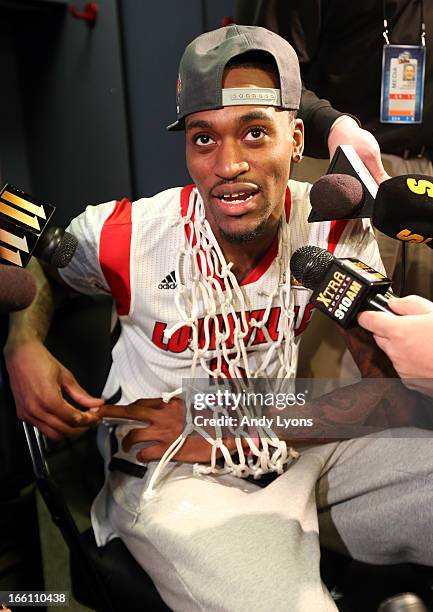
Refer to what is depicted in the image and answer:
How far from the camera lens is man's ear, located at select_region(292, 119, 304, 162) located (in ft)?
2.32

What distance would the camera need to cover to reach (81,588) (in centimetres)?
81

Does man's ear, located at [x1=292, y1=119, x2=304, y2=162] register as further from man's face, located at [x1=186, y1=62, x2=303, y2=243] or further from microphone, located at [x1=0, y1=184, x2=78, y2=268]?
microphone, located at [x1=0, y1=184, x2=78, y2=268]

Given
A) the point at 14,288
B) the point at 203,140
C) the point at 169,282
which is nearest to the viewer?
the point at 14,288

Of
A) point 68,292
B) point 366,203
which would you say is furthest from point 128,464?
point 366,203

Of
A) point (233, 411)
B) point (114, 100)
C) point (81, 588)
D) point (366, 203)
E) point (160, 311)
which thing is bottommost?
point (81, 588)

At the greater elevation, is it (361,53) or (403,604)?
(361,53)

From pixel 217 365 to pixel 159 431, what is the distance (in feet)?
0.38

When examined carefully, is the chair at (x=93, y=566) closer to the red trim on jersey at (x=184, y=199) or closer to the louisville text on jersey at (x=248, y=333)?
the louisville text on jersey at (x=248, y=333)

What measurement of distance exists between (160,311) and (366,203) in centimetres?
29

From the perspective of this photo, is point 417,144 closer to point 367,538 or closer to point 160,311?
point 160,311

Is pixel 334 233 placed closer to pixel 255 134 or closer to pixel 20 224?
pixel 255 134

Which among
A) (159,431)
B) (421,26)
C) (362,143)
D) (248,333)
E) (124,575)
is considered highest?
(421,26)

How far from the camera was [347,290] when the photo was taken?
23.7 inches

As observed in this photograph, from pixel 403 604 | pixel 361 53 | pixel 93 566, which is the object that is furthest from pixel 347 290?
pixel 93 566
